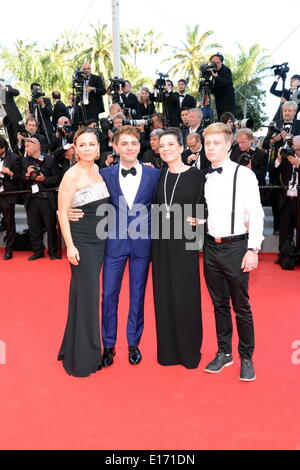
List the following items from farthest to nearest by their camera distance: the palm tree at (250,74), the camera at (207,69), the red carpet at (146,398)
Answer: the palm tree at (250,74) < the camera at (207,69) < the red carpet at (146,398)

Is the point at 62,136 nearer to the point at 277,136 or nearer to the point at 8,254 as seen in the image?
the point at 8,254

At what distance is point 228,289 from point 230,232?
0.41 metres

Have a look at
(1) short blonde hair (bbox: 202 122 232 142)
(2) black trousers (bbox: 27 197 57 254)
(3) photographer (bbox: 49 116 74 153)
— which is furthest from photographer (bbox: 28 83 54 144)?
(1) short blonde hair (bbox: 202 122 232 142)

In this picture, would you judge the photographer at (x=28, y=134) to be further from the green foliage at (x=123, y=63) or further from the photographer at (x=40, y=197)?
the green foliage at (x=123, y=63)

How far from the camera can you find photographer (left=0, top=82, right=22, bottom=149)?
318 inches

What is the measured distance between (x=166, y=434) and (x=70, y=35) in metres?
33.2

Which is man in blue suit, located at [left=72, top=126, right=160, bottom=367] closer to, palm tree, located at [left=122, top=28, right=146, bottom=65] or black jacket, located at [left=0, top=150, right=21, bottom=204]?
black jacket, located at [left=0, top=150, right=21, bottom=204]

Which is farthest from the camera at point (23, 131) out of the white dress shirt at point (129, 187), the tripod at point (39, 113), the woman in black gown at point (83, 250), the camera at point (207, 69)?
the white dress shirt at point (129, 187)

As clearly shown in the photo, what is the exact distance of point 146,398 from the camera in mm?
2732

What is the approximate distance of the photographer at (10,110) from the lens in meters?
8.07

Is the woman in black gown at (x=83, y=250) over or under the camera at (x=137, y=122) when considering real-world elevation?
under

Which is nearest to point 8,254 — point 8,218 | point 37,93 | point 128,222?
point 8,218

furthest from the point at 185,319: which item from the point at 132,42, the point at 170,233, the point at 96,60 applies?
the point at 132,42

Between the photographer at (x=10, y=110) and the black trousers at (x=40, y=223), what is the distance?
241cm
